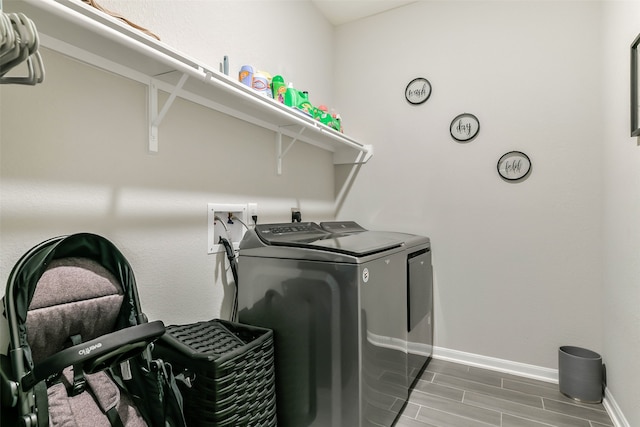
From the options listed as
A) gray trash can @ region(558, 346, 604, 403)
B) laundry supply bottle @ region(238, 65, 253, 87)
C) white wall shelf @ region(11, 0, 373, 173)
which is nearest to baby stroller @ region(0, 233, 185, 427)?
white wall shelf @ region(11, 0, 373, 173)

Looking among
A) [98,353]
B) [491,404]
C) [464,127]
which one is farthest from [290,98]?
[491,404]

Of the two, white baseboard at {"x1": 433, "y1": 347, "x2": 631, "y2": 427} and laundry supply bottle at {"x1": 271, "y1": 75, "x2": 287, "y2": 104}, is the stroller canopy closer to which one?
laundry supply bottle at {"x1": 271, "y1": 75, "x2": 287, "y2": 104}

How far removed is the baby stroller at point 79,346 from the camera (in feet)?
2.53

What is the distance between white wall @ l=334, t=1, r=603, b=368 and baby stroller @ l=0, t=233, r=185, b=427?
2.10 m

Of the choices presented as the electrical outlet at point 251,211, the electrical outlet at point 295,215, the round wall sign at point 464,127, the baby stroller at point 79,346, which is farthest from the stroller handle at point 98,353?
the round wall sign at point 464,127

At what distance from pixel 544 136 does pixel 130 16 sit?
2546 mm

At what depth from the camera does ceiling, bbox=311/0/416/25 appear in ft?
8.81

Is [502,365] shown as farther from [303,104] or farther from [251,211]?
[303,104]

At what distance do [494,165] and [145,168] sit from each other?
7.54ft

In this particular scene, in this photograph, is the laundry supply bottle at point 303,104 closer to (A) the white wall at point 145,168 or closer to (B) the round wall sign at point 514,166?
(A) the white wall at point 145,168

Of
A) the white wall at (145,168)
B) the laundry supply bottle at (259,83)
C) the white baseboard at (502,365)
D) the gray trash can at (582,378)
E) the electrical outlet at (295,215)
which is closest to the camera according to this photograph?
the white wall at (145,168)

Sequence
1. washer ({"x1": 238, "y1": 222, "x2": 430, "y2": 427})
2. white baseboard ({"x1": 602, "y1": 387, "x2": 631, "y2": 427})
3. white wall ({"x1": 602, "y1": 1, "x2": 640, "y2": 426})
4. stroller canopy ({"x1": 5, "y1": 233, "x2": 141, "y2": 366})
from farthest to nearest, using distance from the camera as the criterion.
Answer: white baseboard ({"x1": 602, "y1": 387, "x2": 631, "y2": 427}), white wall ({"x1": 602, "y1": 1, "x2": 640, "y2": 426}), washer ({"x1": 238, "y1": 222, "x2": 430, "y2": 427}), stroller canopy ({"x1": 5, "y1": 233, "x2": 141, "y2": 366})

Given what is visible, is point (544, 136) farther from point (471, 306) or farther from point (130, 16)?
point (130, 16)

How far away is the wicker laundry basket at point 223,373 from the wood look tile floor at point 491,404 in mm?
888
